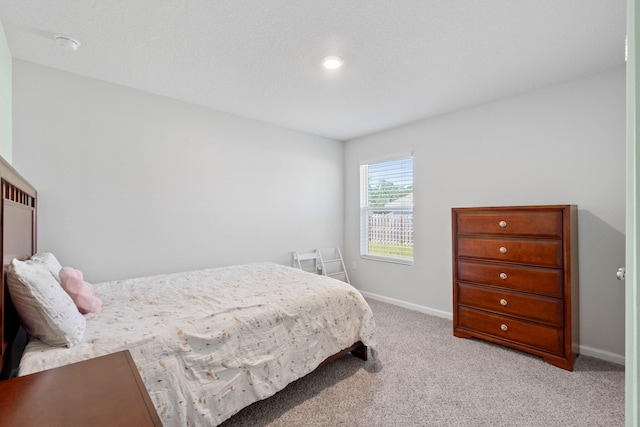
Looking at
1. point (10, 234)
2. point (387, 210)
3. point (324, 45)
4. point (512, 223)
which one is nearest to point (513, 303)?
point (512, 223)

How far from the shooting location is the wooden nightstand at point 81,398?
77 cm

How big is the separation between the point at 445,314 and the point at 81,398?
343 centimetres

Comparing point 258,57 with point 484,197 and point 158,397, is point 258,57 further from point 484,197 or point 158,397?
point 484,197

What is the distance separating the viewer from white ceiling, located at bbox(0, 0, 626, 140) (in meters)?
1.68

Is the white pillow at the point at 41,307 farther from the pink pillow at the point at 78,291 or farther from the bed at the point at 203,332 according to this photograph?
the pink pillow at the point at 78,291

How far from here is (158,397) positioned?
140 centimetres

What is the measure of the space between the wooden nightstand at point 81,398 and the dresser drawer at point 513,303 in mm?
2767

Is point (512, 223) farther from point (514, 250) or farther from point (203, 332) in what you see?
point (203, 332)

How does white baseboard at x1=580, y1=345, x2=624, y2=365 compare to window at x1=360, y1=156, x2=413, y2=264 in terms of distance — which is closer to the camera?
white baseboard at x1=580, y1=345, x2=624, y2=365

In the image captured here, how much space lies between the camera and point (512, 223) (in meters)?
2.54

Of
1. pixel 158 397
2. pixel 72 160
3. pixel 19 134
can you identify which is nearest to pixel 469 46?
pixel 158 397

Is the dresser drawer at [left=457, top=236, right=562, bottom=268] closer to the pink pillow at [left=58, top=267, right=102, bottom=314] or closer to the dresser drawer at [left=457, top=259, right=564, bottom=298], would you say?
the dresser drawer at [left=457, top=259, right=564, bottom=298]

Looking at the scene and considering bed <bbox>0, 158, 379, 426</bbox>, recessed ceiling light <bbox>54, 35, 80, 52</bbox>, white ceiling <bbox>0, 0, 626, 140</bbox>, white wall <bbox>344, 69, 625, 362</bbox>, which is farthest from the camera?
white wall <bbox>344, 69, 625, 362</bbox>

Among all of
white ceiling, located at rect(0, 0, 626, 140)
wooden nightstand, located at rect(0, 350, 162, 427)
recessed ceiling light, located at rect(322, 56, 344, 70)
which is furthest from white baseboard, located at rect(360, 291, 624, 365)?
wooden nightstand, located at rect(0, 350, 162, 427)
